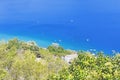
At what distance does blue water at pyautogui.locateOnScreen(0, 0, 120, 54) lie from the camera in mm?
52406

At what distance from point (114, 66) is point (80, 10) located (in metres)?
50.1

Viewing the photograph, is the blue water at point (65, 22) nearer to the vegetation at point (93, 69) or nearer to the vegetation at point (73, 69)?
the vegetation at point (73, 69)

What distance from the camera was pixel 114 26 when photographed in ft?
186

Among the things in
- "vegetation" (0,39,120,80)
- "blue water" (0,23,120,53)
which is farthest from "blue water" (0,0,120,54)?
"vegetation" (0,39,120,80)

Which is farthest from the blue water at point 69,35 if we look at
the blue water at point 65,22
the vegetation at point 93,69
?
the vegetation at point 93,69

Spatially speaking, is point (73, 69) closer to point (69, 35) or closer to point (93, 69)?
point (93, 69)

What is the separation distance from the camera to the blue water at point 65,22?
172 ft

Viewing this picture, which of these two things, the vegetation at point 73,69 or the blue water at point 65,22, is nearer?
the vegetation at point 73,69

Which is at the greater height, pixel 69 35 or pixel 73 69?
pixel 69 35

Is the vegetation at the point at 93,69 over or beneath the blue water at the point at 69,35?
beneath

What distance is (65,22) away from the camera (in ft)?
193

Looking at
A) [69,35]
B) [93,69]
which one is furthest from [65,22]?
[93,69]

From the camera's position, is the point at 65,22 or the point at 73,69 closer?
the point at 73,69

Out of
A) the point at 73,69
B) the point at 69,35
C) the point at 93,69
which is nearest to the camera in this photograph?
the point at 93,69
